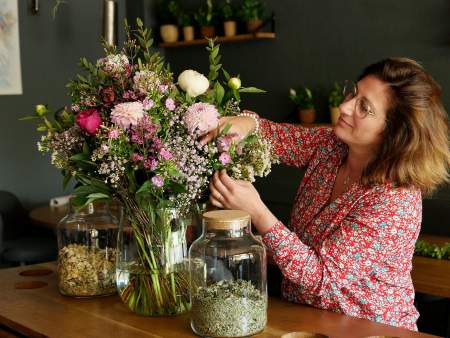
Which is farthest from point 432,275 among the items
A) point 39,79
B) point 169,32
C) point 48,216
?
point 39,79

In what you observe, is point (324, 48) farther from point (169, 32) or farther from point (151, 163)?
point (151, 163)

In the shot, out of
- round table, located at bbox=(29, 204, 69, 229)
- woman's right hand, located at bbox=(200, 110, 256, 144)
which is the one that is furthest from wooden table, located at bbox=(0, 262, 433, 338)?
round table, located at bbox=(29, 204, 69, 229)

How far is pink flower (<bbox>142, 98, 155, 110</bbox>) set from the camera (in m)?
1.62

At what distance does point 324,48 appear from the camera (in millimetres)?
4875

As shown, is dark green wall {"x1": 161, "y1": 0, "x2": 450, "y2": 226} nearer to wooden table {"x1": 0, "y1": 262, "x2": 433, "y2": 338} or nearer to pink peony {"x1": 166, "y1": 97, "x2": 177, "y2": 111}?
wooden table {"x1": 0, "y1": 262, "x2": 433, "y2": 338}

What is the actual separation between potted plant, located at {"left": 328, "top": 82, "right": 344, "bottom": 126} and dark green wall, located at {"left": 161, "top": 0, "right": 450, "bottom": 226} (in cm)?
9

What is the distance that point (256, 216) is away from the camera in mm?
1800

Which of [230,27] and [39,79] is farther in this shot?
[39,79]

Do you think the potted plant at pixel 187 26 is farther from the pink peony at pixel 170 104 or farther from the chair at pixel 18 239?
the pink peony at pixel 170 104

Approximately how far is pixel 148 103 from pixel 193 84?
131mm

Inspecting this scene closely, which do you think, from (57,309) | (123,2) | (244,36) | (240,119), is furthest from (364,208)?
(123,2)

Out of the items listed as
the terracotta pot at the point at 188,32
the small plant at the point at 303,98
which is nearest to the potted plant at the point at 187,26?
the terracotta pot at the point at 188,32

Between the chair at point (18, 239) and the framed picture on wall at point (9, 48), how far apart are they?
877 millimetres

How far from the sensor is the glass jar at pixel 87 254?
1940 millimetres
